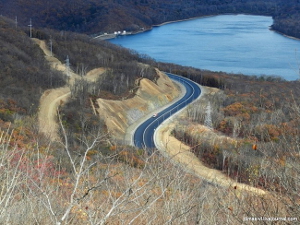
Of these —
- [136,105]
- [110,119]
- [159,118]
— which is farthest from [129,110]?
[110,119]

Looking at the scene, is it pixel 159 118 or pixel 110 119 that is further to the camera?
pixel 159 118

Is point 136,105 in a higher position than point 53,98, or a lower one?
lower

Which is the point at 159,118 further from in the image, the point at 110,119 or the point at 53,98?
the point at 53,98

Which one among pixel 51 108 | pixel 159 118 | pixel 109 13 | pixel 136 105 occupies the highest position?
pixel 109 13

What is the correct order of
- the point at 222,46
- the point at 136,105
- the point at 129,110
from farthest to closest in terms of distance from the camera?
the point at 222,46 < the point at 136,105 < the point at 129,110

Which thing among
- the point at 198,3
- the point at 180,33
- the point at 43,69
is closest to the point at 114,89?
the point at 43,69

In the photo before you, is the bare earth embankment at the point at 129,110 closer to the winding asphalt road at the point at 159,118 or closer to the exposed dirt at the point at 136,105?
the exposed dirt at the point at 136,105

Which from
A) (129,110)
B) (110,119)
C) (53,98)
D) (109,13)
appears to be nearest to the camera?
(110,119)

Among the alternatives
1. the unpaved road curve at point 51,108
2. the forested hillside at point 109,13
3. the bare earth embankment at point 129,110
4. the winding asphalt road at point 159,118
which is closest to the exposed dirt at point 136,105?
the bare earth embankment at point 129,110
